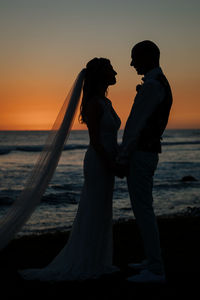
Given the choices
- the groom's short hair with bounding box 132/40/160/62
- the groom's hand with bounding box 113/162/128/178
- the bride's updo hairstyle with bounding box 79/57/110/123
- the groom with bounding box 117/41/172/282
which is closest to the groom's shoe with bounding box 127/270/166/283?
the groom with bounding box 117/41/172/282

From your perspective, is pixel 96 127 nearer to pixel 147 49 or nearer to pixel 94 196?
pixel 94 196

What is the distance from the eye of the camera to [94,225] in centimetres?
450

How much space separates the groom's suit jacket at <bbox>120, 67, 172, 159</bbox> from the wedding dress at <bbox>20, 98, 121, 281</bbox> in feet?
1.71

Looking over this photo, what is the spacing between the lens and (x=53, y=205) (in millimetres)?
11477

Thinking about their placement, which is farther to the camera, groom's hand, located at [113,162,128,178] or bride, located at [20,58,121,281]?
bride, located at [20,58,121,281]

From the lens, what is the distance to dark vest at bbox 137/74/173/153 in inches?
152

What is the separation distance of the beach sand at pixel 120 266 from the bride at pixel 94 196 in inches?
7.5

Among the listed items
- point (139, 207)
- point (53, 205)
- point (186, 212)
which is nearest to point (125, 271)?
point (139, 207)

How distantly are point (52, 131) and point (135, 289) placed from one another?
2.16m

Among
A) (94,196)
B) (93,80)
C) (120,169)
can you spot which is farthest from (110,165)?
(93,80)

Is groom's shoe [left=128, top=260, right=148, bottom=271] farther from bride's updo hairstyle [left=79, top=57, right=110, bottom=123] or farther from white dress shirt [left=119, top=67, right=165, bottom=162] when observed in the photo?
bride's updo hairstyle [left=79, top=57, right=110, bottom=123]

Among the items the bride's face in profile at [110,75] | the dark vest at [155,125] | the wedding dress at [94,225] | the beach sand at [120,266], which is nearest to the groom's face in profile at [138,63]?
the dark vest at [155,125]

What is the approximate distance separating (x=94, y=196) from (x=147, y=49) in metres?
1.85

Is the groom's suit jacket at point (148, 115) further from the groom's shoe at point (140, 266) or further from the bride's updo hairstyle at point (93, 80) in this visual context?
the groom's shoe at point (140, 266)
